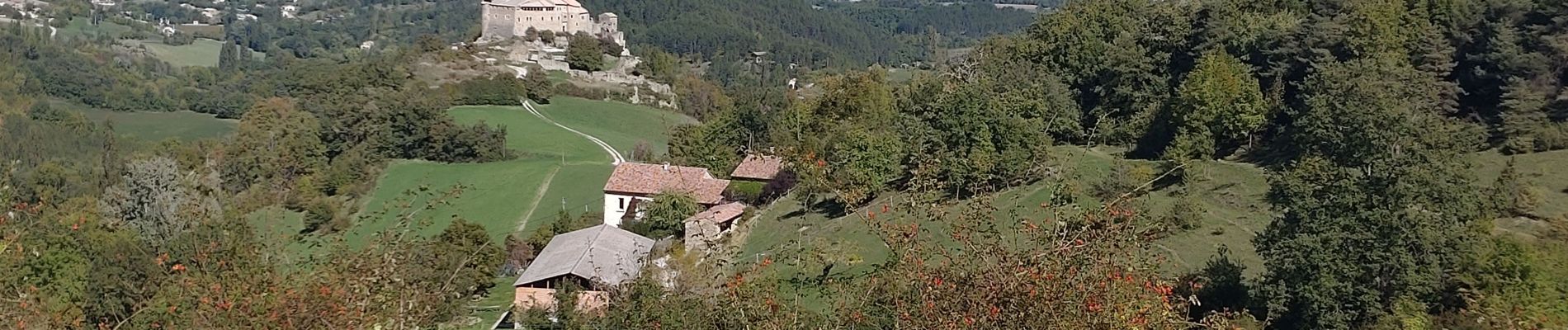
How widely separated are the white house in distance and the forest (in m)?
1.47

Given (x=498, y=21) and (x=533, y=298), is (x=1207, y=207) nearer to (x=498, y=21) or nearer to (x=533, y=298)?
(x=533, y=298)

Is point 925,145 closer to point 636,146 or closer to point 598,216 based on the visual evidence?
point 598,216

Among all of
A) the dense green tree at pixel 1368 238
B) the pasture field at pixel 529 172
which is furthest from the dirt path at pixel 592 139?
the dense green tree at pixel 1368 238

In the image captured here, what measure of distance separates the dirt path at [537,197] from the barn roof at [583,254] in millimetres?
5256

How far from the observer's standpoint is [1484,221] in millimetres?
12719

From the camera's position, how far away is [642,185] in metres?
28.4

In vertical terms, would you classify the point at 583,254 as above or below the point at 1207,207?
below

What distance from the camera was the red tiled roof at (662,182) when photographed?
2678 centimetres

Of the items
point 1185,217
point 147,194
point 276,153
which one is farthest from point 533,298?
point 276,153

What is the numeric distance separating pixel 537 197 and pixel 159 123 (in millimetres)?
49123

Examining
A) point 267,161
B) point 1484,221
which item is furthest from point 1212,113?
point 267,161

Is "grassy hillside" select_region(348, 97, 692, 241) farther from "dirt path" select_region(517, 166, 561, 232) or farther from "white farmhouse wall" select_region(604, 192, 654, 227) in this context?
"white farmhouse wall" select_region(604, 192, 654, 227)

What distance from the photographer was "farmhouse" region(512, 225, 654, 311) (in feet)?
57.5

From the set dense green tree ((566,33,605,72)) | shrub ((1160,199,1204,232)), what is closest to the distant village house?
shrub ((1160,199,1204,232))
